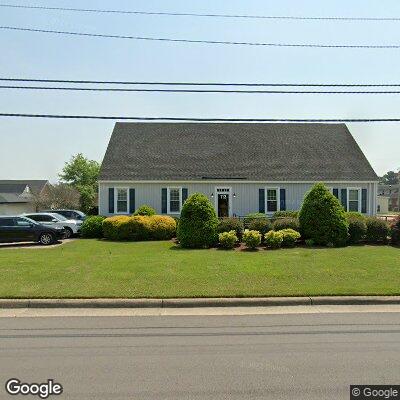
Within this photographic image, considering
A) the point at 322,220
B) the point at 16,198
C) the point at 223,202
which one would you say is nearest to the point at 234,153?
the point at 223,202

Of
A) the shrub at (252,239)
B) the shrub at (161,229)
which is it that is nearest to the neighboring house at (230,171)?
the shrub at (161,229)

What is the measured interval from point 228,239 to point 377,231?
256 inches

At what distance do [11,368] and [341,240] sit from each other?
46.3ft

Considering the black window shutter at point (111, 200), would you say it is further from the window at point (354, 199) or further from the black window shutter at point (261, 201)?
the window at point (354, 199)

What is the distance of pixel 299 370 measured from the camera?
16.1 ft

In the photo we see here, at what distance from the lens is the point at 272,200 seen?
2623cm

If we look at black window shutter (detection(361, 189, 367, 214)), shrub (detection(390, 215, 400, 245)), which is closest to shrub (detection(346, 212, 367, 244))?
shrub (detection(390, 215, 400, 245))

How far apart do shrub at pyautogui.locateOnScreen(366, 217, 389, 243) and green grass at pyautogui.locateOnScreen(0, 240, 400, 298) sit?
7.90 feet

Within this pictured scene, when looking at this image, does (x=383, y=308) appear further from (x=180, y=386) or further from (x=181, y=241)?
(x=181, y=241)

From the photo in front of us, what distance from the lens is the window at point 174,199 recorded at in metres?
25.7

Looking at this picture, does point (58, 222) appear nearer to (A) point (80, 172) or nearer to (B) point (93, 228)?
(B) point (93, 228)

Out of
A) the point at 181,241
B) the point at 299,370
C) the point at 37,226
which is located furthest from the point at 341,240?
the point at 37,226

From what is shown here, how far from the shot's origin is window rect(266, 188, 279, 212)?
26172 mm

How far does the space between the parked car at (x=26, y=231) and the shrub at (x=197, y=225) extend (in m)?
6.69
